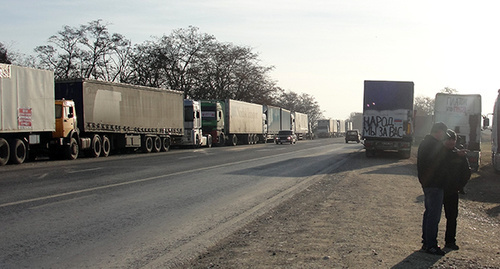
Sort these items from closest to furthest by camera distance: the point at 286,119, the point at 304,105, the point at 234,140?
the point at 234,140 < the point at 286,119 < the point at 304,105

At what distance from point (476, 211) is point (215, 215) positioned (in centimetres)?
607

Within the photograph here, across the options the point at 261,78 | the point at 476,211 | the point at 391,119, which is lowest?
the point at 476,211

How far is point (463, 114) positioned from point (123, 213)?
59.2ft

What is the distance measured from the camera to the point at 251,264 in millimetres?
5629

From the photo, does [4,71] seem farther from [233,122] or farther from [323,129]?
[323,129]

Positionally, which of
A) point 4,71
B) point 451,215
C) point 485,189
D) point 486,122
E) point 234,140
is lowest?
point 485,189

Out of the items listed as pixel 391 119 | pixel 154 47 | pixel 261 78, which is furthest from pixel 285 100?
pixel 391 119

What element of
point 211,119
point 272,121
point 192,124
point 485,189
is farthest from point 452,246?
point 272,121

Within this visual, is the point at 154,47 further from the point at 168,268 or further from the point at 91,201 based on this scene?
the point at 168,268

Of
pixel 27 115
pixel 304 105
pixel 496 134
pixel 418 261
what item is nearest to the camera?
pixel 418 261

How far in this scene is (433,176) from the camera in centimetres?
631

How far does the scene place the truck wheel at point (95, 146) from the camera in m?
26.3

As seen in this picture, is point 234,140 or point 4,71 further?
point 234,140

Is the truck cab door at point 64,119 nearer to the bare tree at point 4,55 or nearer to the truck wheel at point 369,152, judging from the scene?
the truck wheel at point 369,152
